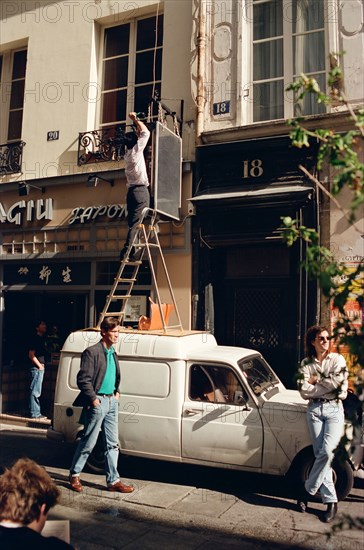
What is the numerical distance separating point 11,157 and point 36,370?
4846mm

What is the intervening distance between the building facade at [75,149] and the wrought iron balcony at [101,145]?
0.02m

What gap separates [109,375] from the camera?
6.36m

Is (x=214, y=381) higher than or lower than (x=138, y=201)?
lower

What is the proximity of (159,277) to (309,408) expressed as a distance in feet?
15.2

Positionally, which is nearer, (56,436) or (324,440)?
(324,440)

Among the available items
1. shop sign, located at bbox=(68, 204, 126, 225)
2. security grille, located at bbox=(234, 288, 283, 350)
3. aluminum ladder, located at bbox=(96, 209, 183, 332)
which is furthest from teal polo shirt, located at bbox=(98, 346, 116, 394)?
shop sign, located at bbox=(68, 204, 126, 225)

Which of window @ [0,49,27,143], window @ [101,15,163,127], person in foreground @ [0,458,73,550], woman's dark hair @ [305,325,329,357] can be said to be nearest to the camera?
person in foreground @ [0,458,73,550]

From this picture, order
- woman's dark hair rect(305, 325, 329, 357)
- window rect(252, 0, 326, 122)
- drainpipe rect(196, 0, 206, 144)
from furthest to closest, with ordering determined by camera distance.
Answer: drainpipe rect(196, 0, 206, 144)
window rect(252, 0, 326, 122)
woman's dark hair rect(305, 325, 329, 357)

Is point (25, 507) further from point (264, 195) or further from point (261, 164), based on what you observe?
point (261, 164)

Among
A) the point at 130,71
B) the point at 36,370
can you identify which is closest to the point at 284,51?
the point at 130,71

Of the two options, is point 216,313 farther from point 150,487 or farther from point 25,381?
point 25,381

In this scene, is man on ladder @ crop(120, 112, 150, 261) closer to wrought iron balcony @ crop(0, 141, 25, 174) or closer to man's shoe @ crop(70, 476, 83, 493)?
man's shoe @ crop(70, 476, 83, 493)

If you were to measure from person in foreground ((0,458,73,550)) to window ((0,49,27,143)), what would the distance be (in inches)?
422

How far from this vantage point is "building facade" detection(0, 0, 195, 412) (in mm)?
10227
